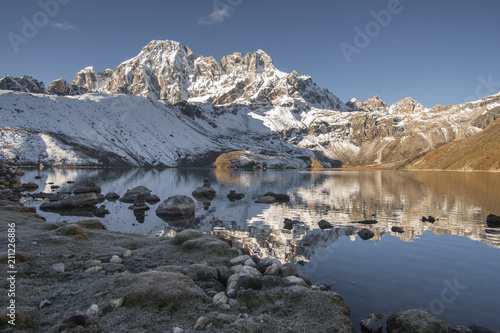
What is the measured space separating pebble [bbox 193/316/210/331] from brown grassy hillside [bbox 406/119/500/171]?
599ft

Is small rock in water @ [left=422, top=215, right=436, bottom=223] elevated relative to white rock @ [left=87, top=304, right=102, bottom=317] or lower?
lower

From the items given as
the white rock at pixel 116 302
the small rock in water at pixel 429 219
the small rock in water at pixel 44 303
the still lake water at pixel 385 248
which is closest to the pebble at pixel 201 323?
the white rock at pixel 116 302

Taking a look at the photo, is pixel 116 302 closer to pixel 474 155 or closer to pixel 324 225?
pixel 324 225

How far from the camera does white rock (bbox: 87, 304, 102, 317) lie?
8211 mm

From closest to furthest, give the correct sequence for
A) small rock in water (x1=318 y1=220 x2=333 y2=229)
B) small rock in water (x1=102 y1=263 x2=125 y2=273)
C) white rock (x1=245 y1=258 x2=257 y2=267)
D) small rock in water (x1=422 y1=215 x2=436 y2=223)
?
small rock in water (x1=102 y1=263 x2=125 y2=273)
white rock (x1=245 y1=258 x2=257 y2=267)
small rock in water (x1=318 y1=220 x2=333 y2=229)
small rock in water (x1=422 y1=215 x2=436 y2=223)

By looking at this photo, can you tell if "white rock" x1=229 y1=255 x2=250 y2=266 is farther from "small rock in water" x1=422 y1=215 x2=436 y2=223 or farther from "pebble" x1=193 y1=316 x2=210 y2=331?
"small rock in water" x1=422 y1=215 x2=436 y2=223

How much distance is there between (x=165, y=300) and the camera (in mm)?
9281

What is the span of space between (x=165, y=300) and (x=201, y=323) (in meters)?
1.73

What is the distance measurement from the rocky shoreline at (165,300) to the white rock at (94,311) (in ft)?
0.08

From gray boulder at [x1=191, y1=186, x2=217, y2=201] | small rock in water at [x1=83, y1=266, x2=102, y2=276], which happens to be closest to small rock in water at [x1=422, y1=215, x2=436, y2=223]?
small rock in water at [x1=83, y1=266, x2=102, y2=276]

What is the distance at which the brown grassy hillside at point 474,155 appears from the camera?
152375 millimetres

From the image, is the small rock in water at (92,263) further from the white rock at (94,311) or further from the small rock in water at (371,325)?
the small rock in water at (371,325)

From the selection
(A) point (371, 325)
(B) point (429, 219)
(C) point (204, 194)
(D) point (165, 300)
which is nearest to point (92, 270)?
(D) point (165, 300)

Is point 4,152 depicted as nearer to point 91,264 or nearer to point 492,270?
point 91,264
